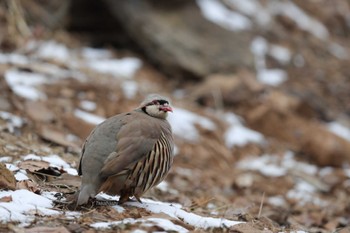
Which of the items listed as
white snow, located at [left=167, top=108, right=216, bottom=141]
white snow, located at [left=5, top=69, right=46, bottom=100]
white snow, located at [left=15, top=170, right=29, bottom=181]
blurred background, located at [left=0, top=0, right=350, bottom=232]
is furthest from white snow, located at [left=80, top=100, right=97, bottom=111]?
white snow, located at [left=15, top=170, right=29, bottom=181]

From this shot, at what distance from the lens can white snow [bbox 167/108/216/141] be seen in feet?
26.1

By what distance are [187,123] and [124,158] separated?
4.43m

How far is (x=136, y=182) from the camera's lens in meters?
3.92

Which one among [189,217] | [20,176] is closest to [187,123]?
[20,176]

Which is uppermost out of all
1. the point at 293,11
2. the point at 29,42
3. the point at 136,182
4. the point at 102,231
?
the point at 293,11

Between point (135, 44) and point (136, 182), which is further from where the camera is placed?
point (135, 44)

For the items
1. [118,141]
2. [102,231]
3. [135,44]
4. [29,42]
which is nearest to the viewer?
[102,231]

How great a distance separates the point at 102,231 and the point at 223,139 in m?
5.07

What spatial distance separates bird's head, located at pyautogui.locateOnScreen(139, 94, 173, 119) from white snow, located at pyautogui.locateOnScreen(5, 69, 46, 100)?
2.82 m

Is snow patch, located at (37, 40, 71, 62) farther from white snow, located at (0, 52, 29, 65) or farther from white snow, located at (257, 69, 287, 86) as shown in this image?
white snow, located at (257, 69, 287, 86)

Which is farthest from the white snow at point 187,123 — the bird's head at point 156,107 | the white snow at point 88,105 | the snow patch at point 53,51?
the bird's head at point 156,107

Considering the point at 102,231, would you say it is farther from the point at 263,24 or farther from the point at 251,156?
the point at 263,24

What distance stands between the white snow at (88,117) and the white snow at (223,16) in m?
4.12

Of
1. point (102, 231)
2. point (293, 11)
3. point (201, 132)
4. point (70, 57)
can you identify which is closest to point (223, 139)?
point (201, 132)
